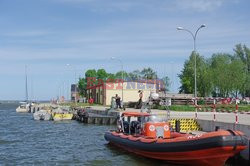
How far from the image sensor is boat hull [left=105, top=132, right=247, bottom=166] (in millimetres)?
15500

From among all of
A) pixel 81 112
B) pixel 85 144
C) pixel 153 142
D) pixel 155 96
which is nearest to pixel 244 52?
pixel 155 96

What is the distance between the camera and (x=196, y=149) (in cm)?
1639

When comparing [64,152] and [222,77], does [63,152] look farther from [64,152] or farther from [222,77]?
[222,77]

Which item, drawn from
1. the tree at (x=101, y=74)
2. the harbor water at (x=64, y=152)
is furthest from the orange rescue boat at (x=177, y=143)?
the tree at (x=101, y=74)

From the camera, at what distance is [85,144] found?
27750 mm

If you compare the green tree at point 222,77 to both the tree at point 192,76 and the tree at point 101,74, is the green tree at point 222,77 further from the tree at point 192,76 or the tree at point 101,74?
the tree at point 101,74

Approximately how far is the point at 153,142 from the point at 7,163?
7.61m

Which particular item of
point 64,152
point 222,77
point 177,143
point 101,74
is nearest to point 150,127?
point 177,143

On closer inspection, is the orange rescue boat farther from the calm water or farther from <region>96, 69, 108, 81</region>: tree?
<region>96, 69, 108, 81</region>: tree

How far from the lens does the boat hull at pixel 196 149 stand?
15500 mm

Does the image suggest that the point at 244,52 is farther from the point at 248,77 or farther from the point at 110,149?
the point at 110,149

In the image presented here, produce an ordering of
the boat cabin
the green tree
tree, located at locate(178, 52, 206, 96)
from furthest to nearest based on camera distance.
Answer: tree, located at locate(178, 52, 206, 96) < the green tree < the boat cabin

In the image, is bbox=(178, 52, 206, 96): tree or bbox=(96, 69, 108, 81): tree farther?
bbox=(96, 69, 108, 81): tree

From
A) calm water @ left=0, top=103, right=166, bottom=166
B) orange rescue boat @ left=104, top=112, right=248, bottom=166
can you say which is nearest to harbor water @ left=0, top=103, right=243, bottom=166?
calm water @ left=0, top=103, right=166, bottom=166
